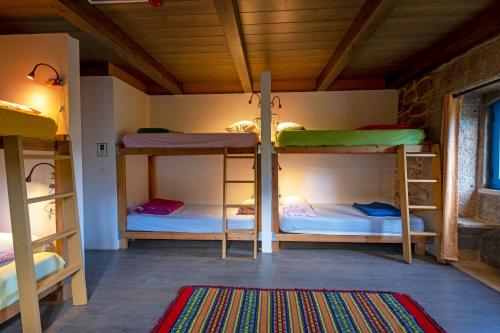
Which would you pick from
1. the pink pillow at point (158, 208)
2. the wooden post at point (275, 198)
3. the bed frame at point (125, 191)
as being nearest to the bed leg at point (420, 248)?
the wooden post at point (275, 198)

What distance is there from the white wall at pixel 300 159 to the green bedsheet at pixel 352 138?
105cm

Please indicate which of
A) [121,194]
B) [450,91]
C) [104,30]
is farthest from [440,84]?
[121,194]

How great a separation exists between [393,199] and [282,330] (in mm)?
3302

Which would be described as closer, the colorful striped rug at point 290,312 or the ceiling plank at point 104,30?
the colorful striped rug at point 290,312

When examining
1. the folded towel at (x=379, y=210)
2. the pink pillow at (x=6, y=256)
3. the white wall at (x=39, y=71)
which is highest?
the white wall at (x=39, y=71)

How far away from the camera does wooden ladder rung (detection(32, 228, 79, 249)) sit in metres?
1.78

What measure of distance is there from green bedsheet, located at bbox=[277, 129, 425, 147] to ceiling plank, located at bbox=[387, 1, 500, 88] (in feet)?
2.90

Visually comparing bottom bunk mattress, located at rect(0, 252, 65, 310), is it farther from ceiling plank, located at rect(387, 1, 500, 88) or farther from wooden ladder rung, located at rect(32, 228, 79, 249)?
ceiling plank, located at rect(387, 1, 500, 88)

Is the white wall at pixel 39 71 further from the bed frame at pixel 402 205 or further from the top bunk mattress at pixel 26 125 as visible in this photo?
the bed frame at pixel 402 205

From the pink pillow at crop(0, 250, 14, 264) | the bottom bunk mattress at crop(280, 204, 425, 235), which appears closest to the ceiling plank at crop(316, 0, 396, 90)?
the bottom bunk mattress at crop(280, 204, 425, 235)

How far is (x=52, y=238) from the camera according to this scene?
1881 mm

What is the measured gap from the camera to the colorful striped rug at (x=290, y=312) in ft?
6.15

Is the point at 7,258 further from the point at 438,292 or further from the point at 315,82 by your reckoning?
the point at 315,82

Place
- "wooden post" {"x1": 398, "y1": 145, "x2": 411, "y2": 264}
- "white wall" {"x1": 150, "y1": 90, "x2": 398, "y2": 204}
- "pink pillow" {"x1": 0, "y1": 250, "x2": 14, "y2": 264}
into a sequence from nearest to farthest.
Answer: "pink pillow" {"x1": 0, "y1": 250, "x2": 14, "y2": 264} < "wooden post" {"x1": 398, "y1": 145, "x2": 411, "y2": 264} < "white wall" {"x1": 150, "y1": 90, "x2": 398, "y2": 204}
